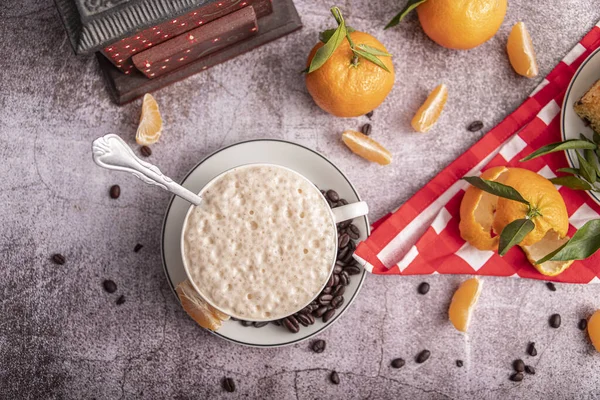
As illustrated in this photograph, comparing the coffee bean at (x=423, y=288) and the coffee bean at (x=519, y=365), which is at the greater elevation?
the coffee bean at (x=423, y=288)

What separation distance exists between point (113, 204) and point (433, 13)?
1.32m

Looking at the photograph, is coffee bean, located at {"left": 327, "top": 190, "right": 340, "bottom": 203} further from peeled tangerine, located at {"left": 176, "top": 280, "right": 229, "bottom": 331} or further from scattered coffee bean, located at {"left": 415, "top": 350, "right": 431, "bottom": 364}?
scattered coffee bean, located at {"left": 415, "top": 350, "right": 431, "bottom": 364}

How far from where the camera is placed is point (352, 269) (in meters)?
1.81

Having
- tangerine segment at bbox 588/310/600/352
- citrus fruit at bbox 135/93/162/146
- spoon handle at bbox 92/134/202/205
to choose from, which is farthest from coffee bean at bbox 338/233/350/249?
tangerine segment at bbox 588/310/600/352

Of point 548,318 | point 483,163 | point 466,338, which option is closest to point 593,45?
point 483,163

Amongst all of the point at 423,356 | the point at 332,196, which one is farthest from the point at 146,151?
the point at 423,356

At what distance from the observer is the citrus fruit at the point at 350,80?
1715 millimetres

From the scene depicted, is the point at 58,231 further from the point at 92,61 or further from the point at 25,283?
the point at 92,61

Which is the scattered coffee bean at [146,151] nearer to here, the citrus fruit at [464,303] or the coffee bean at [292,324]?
the coffee bean at [292,324]

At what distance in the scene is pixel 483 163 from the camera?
195cm

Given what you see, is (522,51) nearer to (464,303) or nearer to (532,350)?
(464,303)

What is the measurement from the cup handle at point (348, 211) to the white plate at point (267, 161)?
13 cm

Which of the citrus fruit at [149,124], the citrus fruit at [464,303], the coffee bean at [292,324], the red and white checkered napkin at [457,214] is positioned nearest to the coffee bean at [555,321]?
the red and white checkered napkin at [457,214]

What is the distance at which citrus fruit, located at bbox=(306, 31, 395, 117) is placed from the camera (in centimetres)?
171
